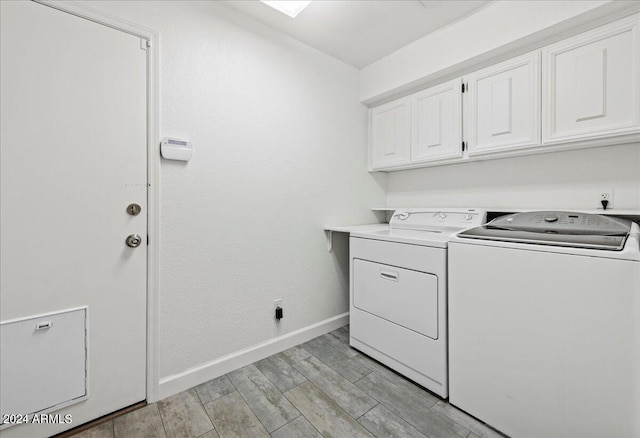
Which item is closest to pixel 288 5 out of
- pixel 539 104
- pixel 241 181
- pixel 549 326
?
pixel 241 181

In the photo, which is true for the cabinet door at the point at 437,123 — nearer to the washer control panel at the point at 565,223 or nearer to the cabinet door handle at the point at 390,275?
the washer control panel at the point at 565,223

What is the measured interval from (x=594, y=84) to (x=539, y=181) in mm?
627

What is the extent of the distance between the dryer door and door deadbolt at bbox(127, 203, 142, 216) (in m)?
1.46

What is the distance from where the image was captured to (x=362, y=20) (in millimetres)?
1925

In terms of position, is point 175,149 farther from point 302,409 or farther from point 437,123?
point 437,123

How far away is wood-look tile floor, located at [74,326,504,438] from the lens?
133cm

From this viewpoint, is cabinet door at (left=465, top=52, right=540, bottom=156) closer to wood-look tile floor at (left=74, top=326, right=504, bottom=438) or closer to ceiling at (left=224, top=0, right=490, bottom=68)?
ceiling at (left=224, top=0, right=490, bottom=68)

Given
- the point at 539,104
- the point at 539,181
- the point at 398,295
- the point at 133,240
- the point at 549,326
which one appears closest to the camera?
the point at 549,326

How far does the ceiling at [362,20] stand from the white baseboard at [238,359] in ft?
7.59

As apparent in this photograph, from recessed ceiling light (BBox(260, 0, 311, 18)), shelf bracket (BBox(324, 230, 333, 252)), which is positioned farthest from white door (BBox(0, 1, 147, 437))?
shelf bracket (BBox(324, 230, 333, 252))

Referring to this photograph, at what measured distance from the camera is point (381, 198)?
2.85 metres

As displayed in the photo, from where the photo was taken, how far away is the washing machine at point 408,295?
1.56 meters

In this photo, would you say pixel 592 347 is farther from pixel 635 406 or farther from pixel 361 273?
pixel 361 273

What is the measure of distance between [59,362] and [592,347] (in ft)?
7.56
